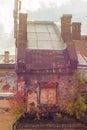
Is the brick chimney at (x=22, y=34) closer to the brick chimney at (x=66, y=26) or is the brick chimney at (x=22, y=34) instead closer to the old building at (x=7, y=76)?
the brick chimney at (x=66, y=26)

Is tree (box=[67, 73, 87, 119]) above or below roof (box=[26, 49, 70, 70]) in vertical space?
below

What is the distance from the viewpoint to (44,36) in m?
31.1

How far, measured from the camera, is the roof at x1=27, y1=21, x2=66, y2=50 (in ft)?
96.0

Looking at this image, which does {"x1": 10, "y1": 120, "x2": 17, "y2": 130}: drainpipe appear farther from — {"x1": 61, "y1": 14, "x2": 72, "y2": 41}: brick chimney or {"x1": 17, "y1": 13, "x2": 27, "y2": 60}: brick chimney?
{"x1": 61, "y1": 14, "x2": 72, "y2": 41}: brick chimney

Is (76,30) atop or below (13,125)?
atop

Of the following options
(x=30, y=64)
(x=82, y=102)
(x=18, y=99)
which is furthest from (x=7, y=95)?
(x=82, y=102)

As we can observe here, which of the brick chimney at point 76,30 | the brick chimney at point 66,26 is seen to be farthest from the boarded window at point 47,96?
the brick chimney at point 76,30

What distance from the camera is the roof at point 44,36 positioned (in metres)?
29.2

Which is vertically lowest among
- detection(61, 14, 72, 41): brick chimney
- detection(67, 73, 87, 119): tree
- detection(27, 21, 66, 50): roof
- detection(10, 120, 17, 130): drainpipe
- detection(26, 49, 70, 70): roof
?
detection(10, 120, 17, 130): drainpipe

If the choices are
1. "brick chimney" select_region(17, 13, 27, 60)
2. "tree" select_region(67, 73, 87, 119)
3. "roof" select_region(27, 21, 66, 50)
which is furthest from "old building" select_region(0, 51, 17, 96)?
"tree" select_region(67, 73, 87, 119)

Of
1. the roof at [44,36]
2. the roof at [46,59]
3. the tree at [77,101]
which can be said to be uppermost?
the roof at [44,36]

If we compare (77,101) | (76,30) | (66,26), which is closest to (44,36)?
(66,26)

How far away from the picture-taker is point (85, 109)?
2736 cm

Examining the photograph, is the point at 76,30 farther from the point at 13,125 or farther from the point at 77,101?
the point at 13,125
